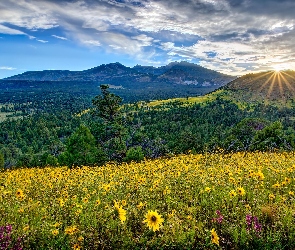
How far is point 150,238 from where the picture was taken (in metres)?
5.60

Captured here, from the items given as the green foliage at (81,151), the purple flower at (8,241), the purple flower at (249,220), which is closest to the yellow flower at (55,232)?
the purple flower at (8,241)

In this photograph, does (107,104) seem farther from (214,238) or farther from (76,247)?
(214,238)

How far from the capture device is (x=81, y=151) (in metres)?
34.9

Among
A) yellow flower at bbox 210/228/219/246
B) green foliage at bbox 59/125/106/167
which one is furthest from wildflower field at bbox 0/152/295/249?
green foliage at bbox 59/125/106/167

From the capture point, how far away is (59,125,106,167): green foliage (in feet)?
111

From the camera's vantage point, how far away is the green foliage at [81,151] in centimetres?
3394

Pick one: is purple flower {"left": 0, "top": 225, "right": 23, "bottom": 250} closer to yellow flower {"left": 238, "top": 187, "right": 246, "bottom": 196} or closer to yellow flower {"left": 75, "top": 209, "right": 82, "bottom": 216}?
yellow flower {"left": 75, "top": 209, "right": 82, "bottom": 216}

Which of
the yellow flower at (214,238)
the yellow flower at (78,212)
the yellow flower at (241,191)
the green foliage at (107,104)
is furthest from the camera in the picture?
the green foliage at (107,104)

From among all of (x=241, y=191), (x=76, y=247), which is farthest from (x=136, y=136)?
(x=76, y=247)

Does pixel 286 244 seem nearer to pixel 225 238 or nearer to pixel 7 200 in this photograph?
pixel 225 238

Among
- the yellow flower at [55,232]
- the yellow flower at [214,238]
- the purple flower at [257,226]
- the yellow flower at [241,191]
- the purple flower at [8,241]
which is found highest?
the yellow flower at [241,191]

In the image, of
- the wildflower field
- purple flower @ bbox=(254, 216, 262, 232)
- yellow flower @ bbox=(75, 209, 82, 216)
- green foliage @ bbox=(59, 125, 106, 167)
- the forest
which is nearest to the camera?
the wildflower field

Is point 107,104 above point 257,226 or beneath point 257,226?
above

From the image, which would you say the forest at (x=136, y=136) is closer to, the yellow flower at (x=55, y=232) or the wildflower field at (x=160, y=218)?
the wildflower field at (x=160, y=218)
